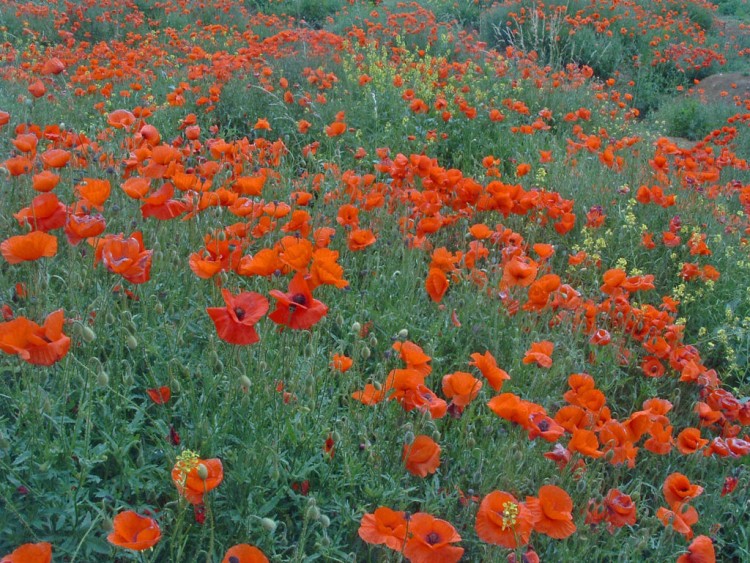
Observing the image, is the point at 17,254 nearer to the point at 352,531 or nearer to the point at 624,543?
the point at 352,531

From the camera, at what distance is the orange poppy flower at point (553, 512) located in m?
1.55

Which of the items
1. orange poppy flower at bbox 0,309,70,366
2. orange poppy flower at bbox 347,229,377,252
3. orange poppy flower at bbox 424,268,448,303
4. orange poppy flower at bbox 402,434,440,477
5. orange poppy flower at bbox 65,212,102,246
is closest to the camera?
orange poppy flower at bbox 0,309,70,366

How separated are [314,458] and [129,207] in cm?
162

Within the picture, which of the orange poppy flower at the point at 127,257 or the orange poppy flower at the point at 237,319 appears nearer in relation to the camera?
the orange poppy flower at the point at 237,319

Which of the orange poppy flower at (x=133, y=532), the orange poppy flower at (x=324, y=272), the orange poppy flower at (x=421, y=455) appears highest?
the orange poppy flower at (x=324, y=272)

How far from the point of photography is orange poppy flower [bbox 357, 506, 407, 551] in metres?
1.45

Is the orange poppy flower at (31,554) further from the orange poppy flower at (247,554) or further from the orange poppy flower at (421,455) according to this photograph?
the orange poppy flower at (421,455)

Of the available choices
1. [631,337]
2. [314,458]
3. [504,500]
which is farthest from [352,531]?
[631,337]

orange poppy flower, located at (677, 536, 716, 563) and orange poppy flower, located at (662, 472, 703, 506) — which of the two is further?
orange poppy flower, located at (662, 472, 703, 506)

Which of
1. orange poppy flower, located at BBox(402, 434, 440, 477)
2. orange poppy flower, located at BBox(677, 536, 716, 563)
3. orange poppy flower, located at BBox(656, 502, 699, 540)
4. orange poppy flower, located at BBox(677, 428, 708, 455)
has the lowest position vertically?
orange poppy flower, located at BBox(677, 428, 708, 455)

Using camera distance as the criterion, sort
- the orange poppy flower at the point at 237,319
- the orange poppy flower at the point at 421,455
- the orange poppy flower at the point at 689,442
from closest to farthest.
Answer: the orange poppy flower at the point at 237,319
the orange poppy flower at the point at 421,455
the orange poppy flower at the point at 689,442

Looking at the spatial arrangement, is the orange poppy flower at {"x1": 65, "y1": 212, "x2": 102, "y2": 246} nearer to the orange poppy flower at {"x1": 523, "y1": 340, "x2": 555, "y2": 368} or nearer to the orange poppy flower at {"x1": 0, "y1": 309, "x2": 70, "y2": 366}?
the orange poppy flower at {"x1": 0, "y1": 309, "x2": 70, "y2": 366}

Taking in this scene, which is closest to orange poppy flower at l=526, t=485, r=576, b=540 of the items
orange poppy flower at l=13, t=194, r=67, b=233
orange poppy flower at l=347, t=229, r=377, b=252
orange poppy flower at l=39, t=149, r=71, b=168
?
orange poppy flower at l=347, t=229, r=377, b=252

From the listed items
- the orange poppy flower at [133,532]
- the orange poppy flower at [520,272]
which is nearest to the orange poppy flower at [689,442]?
the orange poppy flower at [520,272]
